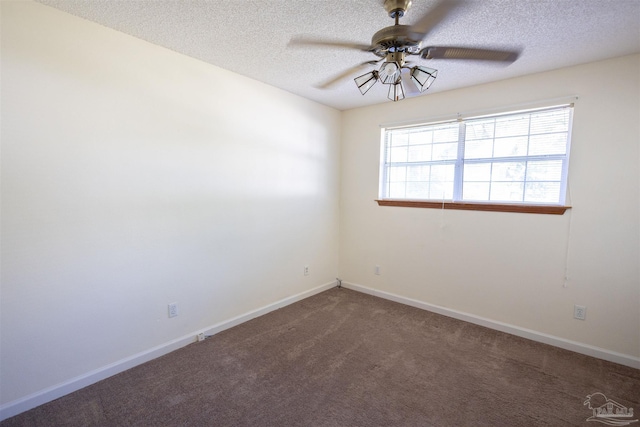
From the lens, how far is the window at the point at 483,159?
255 centimetres

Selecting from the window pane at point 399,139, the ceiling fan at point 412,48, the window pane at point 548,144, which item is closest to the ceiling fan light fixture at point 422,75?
the ceiling fan at point 412,48

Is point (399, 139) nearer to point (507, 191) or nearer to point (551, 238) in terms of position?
point (507, 191)

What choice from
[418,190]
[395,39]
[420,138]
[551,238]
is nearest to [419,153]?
[420,138]

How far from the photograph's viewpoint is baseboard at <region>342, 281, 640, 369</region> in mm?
2289

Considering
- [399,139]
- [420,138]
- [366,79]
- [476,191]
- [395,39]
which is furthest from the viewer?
[399,139]

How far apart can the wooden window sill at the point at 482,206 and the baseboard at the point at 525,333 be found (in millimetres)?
1107

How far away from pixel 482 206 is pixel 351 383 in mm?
2060

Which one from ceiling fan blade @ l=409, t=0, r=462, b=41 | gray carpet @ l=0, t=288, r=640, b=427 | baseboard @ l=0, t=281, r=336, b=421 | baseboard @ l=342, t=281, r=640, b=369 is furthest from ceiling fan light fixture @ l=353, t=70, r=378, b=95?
baseboard @ l=342, t=281, r=640, b=369

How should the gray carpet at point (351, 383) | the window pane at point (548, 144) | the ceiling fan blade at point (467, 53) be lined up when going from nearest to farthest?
the ceiling fan blade at point (467, 53) → the gray carpet at point (351, 383) → the window pane at point (548, 144)

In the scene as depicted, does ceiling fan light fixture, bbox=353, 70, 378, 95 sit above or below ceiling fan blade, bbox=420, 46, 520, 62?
below

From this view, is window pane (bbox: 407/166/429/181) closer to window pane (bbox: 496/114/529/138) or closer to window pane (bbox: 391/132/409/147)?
window pane (bbox: 391/132/409/147)

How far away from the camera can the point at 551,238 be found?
2551 millimetres

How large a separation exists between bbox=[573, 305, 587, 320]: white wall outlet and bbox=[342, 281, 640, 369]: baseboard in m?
0.22

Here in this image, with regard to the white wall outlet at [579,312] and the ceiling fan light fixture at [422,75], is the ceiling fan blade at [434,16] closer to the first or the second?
the ceiling fan light fixture at [422,75]
